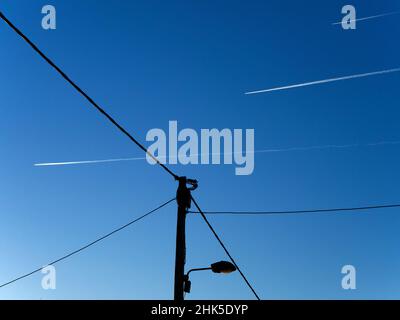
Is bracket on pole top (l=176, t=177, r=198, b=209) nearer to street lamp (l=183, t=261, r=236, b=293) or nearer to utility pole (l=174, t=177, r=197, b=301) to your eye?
utility pole (l=174, t=177, r=197, b=301)

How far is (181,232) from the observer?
9398 millimetres

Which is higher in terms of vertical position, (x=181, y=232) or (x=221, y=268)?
(x=181, y=232)

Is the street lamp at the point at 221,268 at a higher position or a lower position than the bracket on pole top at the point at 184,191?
lower

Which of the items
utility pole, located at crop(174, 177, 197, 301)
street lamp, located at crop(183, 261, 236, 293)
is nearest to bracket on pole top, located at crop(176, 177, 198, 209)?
utility pole, located at crop(174, 177, 197, 301)

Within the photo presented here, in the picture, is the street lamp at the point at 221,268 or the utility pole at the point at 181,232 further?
the street lamp at the point at 221,268

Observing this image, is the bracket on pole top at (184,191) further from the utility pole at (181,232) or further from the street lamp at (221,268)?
the street lamp at (221,268)

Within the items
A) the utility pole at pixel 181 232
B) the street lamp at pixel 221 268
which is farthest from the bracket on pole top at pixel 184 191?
the street lamp at pixel 221 268

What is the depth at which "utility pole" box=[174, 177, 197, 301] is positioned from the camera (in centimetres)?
887

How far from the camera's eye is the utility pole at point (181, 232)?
887 centimetres

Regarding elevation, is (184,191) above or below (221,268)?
above
